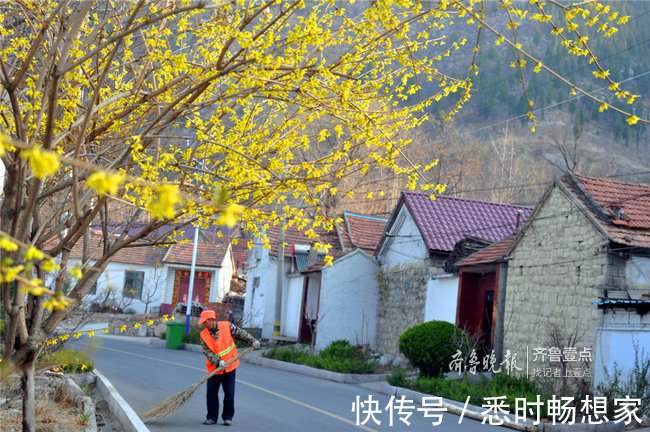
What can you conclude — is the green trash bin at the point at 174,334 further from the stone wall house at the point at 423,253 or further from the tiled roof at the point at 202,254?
the tiled roof at the point at 202,254

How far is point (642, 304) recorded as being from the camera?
14750 millimetres

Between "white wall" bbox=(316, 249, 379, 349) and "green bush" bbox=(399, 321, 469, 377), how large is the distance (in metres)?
9.73

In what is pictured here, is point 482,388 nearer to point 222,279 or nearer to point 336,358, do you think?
point 336,358

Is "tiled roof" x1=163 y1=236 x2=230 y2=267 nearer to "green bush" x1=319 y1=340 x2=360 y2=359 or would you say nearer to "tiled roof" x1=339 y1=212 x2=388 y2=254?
"tiled roof" x1=339 y1=212 x2=388 y2=254

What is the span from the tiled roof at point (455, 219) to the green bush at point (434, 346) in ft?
18.9

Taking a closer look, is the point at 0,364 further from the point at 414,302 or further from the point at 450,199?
the point at 450,199

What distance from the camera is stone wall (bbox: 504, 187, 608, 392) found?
1599cm

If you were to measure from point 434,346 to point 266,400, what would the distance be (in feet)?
19.4

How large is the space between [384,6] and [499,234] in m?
21.0

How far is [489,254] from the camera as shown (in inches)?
831

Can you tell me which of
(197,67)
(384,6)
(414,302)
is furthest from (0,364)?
(414,302)

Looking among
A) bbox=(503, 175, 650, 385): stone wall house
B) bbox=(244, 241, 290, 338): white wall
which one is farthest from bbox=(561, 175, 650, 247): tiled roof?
bbox=(244, 241, 290, 338): white wall

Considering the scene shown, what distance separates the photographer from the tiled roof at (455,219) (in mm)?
25297

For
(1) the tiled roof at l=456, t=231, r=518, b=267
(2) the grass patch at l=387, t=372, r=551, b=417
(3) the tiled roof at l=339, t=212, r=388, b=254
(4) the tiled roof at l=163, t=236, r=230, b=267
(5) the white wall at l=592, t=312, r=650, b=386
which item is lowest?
(2) the grass patch at l=387, t=372, r=551, b=417
